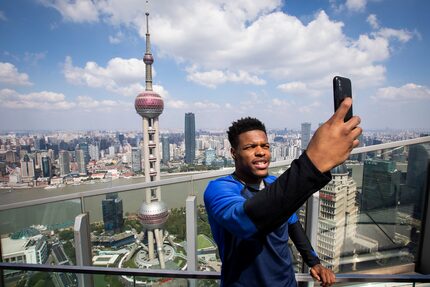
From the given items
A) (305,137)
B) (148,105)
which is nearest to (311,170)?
(305,137)

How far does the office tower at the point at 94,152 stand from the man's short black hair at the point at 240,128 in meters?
33.0

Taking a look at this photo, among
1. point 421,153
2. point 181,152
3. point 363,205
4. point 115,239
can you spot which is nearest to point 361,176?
point 363,205

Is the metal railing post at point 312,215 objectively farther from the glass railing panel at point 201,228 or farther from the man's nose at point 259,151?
the man's nose at point 259,151

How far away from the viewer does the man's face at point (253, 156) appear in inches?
32.3

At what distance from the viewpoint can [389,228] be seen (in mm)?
2254

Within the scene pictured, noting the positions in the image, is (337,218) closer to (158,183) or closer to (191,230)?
(191,230)

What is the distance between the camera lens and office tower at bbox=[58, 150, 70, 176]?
21231 mm

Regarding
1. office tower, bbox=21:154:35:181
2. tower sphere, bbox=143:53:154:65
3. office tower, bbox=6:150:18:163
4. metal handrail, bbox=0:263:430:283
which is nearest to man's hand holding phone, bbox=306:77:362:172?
metal handrail, bbox=0:263:430:283

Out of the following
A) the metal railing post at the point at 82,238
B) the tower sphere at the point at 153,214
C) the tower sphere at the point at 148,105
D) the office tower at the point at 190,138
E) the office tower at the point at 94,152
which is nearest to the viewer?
the tower sphere at the point at 153,214

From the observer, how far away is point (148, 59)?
37750 millimetres

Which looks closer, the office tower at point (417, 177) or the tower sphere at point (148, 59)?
the office tower at point (417, 177)

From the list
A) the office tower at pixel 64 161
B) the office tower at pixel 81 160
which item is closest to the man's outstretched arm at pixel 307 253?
the office tower at pixel 64 161

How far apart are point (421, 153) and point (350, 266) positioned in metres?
1.25

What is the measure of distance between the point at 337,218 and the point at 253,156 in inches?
64.8
